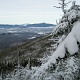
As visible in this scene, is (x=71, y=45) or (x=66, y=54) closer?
(x=71, y=45)

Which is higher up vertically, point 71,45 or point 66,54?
point 71,45

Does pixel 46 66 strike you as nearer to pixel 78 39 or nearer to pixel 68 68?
pixel 68 68

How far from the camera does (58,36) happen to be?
22.1 ft

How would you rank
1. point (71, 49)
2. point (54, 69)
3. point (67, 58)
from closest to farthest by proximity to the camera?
1. point (71, 49)
2. point (67, 58)
3. point (54, 69)

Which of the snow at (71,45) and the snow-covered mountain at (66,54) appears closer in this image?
the snow at (71,45)

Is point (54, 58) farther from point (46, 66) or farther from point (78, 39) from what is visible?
point (78, 39)

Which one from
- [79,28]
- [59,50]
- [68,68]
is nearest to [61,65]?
[68,68]

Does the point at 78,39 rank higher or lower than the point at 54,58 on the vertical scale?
higher

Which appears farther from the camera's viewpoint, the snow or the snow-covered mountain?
the snow-covered mountain

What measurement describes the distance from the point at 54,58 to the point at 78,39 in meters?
0.79

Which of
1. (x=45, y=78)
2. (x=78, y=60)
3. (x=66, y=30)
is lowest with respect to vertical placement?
(x=45, y=78)

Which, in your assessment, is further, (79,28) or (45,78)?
(45,78)

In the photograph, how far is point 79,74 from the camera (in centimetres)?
623

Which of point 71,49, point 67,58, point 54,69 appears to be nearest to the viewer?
point 71,49
